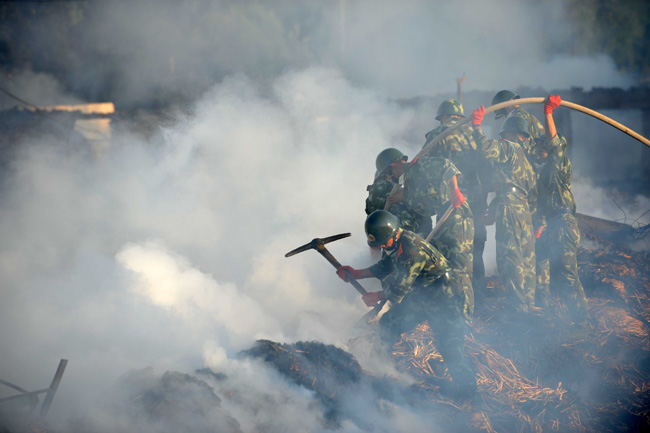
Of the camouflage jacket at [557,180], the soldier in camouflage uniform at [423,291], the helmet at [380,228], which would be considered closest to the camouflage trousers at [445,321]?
the soldier in camouflage uniform at [423,291]

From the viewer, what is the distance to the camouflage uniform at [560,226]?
5.79m

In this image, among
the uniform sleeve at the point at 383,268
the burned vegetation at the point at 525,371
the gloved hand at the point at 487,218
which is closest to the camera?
the burned vegetation at the point at 525,371

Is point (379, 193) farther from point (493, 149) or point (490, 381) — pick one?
point (490, 381)

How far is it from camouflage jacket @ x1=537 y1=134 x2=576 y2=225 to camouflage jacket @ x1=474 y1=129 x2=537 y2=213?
0.27 meters

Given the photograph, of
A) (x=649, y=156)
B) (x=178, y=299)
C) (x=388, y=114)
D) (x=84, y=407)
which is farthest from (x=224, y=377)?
(x=649, y=156)

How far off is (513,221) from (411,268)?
1826 mm

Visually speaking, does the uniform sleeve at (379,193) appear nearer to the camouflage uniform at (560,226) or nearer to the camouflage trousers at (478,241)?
the camouflage trousers at (478,241)

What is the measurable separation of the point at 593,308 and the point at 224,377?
4056 millimetres

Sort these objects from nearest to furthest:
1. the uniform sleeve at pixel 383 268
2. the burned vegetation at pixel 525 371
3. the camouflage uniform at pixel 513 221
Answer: the burned vegetation at pixel 525 371 → the uniform sleeve at pixel 383 268 → the camouflage uniform at pixel 513 221

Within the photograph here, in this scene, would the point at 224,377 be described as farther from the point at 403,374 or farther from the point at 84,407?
the point at 403,374

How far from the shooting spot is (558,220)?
19.4ft

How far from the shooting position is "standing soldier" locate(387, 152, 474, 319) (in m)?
5.38

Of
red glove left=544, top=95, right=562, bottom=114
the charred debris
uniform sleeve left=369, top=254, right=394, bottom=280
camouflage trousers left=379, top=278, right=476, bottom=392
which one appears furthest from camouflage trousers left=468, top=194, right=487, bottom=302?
uniform sleeve left=369, top=254, right=394, bottom=280

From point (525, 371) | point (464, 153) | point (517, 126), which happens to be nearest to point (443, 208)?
point (464, 153)
